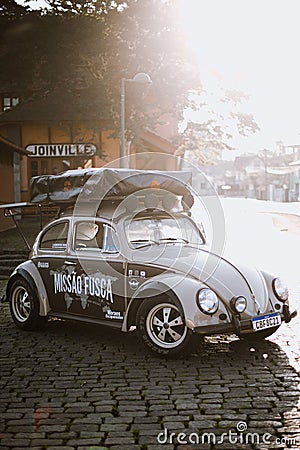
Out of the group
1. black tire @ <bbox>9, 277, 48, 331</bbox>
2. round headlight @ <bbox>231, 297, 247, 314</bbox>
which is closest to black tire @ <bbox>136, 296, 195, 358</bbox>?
round headlight @ <bbox>231, 297, 247, 314</bbox>

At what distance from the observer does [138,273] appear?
782cm

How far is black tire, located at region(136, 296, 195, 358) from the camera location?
7.30 metres

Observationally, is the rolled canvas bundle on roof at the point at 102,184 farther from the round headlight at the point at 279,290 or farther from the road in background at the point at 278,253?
the round headlight at the point at 279,290

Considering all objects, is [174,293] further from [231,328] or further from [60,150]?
[60,150]

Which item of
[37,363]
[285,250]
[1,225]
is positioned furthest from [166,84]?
[37,363]

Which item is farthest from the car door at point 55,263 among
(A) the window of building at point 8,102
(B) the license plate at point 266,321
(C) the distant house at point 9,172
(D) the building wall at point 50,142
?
(A) the window of building at point 8,102

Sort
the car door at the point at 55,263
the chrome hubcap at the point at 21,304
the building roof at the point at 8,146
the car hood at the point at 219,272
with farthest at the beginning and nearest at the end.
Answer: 1. the building roof at the point at 8,146
2. the chrome hubcap at the point at 21,304
3. the car door at the point at 55,263
4. the car hood at the point at 219,272

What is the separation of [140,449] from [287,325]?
4667 mm

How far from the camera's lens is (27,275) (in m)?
9.11

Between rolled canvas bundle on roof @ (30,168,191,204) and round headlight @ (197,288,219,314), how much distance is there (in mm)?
2058

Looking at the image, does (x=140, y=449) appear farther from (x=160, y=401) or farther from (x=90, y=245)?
(x=90, y=245)

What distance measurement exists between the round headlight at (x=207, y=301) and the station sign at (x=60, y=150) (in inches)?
1180

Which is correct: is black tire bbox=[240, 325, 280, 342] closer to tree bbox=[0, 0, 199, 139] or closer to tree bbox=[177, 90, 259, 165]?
tree bbox=[0, 0, 199, 139]

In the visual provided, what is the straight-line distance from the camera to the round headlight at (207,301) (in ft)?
23.6
